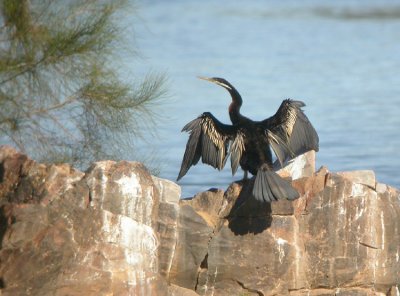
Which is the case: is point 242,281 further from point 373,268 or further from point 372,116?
point 372,116

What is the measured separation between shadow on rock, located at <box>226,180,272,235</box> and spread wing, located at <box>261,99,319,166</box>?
0.54 metres

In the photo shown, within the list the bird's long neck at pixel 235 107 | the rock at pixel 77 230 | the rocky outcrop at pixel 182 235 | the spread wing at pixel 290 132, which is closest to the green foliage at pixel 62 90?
the bird's long neck at pixel 235 107

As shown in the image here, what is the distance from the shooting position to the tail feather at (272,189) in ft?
19.6

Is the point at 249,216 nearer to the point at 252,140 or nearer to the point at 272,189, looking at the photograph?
the point at 272,189

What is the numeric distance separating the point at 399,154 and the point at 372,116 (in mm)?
2075

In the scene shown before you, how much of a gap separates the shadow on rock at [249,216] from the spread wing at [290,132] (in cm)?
54

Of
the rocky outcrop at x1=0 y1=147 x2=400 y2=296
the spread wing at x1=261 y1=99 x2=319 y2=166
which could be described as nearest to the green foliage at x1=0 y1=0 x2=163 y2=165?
the spread wing at x1=261 y1=99 x2=319 y2=166

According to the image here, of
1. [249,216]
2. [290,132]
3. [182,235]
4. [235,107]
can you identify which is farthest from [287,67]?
[182,235]

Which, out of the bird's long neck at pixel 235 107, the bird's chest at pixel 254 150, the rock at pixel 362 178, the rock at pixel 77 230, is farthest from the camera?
the bird's long neck at pixel 235 107

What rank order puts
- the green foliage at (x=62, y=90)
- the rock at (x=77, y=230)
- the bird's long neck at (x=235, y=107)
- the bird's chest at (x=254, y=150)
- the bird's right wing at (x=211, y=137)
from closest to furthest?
the rock at (x=77, y=230) → the bird's chest at (x=254, y=150) → the bird's right wing at (x=211, y=137) → the bird's long neck at (x=235, y=107) → the green foliage at (x=62, y=90)

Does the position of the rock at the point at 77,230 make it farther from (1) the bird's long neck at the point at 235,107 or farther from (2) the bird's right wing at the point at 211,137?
(1) the bird's long neck at the point at 235,107

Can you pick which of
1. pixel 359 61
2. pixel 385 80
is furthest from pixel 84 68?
pixel 359 61

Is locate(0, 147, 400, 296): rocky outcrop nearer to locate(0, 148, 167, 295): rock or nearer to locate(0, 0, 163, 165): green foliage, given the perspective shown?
locate(0, 148, 167, 295): rock

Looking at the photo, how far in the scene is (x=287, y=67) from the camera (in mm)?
16938
